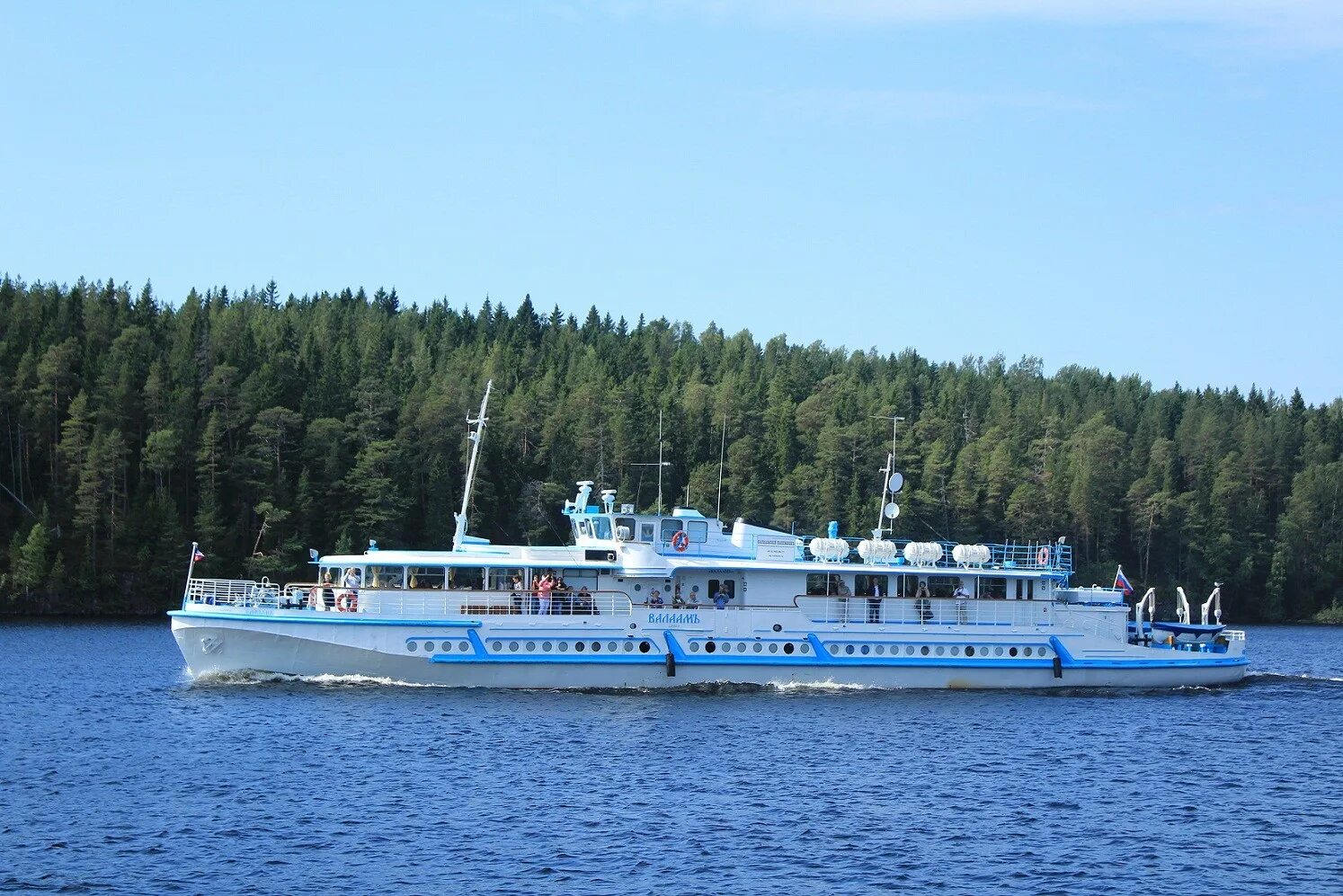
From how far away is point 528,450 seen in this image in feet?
357

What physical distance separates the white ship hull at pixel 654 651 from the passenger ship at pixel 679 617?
0.06 m

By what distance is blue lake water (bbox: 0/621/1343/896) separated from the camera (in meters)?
26.7

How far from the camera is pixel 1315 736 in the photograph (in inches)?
1726

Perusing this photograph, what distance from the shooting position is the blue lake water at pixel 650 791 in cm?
2667

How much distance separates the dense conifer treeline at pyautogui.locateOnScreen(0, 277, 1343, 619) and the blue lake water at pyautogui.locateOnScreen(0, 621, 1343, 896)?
114ft

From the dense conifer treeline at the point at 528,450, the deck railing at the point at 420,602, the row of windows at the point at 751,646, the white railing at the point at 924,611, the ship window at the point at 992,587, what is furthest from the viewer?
the dense conifer treeline at the point at 528,450

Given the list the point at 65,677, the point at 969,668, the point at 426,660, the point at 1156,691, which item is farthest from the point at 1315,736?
the point at 65,677

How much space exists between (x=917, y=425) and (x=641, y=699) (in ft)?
269

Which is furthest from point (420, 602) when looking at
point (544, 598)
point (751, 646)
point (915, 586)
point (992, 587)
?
point (992, 587)

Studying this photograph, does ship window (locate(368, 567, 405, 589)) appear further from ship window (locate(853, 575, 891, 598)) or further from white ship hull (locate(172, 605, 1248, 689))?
ship window (locate(853, 575, 891, 598))

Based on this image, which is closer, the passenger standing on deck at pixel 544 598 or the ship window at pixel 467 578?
the passenger standing on deck at pixel 544 598

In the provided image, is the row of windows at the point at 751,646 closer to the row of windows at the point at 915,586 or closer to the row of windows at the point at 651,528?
the row of windows at the point at 915,586

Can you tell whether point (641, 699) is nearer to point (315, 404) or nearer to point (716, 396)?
point (315, 404)

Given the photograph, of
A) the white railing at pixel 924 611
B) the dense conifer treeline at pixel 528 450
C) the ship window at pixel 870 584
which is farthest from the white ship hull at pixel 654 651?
the dense conifer treeline at pixel 528 450
